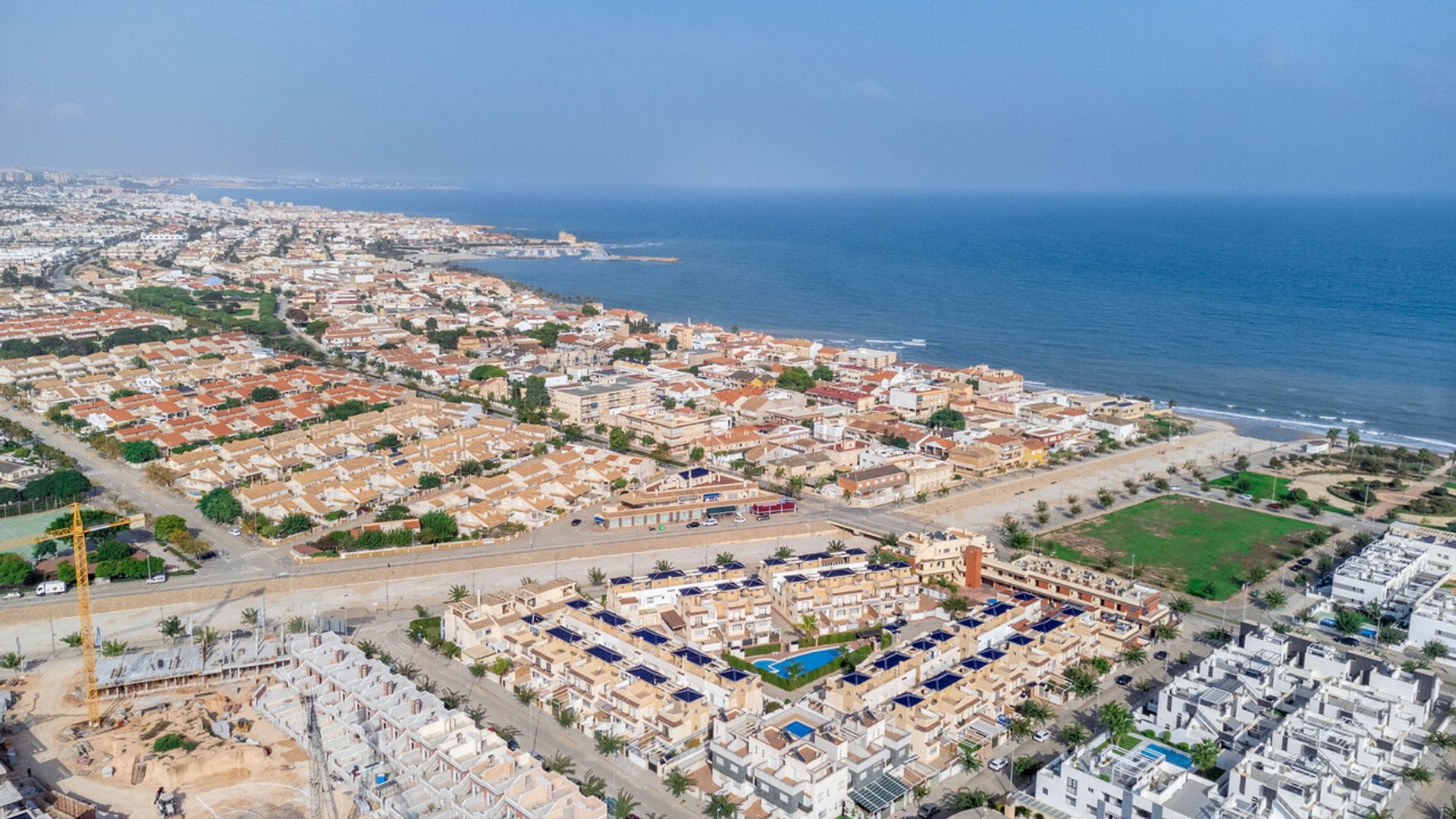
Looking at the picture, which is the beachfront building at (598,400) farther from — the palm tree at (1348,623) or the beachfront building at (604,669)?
the palm tree at (1348,623)

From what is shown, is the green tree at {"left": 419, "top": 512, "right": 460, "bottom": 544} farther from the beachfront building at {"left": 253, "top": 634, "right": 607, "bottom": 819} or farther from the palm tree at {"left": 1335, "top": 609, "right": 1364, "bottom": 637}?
the palm tree at {"left": 1335, "top": 609, "right": 1364, "bottom": 637}

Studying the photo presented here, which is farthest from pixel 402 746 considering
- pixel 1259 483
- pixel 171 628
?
pixel 1259 483

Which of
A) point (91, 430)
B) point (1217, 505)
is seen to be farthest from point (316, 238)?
point (1217, 505)

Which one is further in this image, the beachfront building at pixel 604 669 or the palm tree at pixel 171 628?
the palm tree at pixel 171 628

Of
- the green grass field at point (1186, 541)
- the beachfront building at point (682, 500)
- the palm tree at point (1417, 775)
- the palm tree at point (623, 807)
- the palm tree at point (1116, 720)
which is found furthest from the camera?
the beachfront building at point (682, 500)

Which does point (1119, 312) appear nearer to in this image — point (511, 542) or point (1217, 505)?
point (1217, 505)

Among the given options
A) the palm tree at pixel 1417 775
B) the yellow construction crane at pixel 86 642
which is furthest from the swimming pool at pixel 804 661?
the yellow construction crane at pixel 86 642
